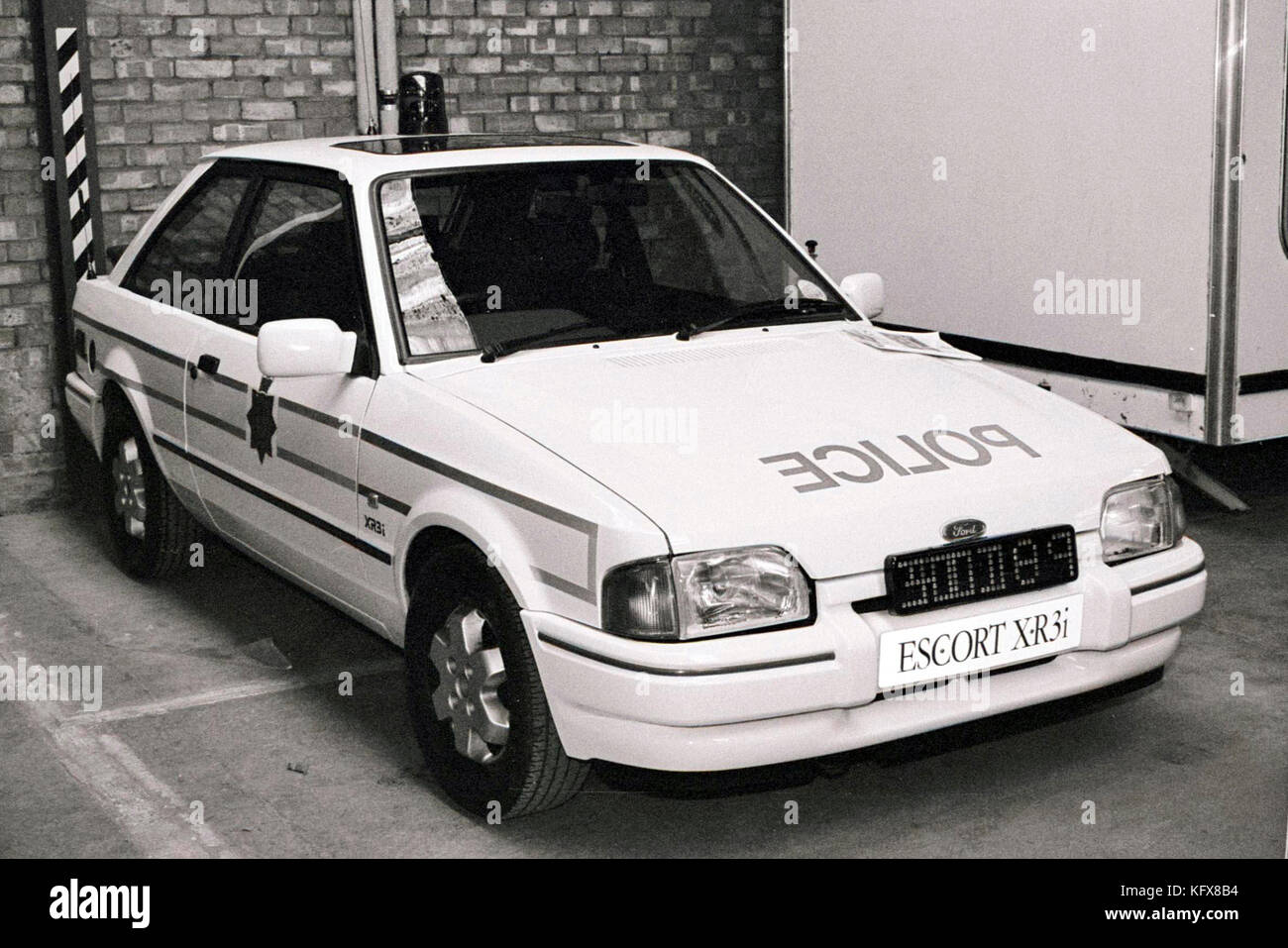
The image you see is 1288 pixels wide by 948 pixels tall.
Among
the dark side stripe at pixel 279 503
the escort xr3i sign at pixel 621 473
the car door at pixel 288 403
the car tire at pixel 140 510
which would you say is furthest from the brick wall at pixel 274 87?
the car door at pixel 288 403

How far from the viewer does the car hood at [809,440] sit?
12.0ft

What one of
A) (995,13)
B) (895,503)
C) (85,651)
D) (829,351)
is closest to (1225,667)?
(829,351)

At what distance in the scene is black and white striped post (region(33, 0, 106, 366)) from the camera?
7203mm

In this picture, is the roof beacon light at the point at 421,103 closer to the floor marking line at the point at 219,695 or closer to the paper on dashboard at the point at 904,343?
the floor marking line at the point at 219,695

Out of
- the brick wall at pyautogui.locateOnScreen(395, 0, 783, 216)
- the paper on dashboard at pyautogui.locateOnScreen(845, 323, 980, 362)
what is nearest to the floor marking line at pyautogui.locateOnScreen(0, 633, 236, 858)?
the paper on dashboard at pyautogui.locateOnScreen(845, 323, 980, 362)

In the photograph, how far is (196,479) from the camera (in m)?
5.54

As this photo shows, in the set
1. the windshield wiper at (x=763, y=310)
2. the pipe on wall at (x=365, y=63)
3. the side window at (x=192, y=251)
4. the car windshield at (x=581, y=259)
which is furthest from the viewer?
the pipe on wall at (x=365, y=63)

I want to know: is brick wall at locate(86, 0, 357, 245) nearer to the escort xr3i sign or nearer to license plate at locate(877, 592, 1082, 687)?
the escort xr3i sign

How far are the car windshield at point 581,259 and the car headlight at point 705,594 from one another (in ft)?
3.57

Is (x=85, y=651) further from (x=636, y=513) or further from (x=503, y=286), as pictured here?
(x=636, y=513)

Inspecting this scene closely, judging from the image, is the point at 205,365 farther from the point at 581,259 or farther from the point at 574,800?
the point at 574,800
